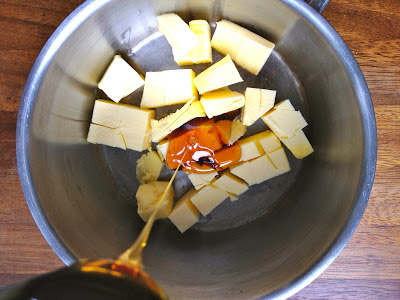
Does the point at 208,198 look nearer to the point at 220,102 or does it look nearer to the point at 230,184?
the point at 230,184

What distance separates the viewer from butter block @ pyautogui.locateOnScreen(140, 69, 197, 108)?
3.10ft

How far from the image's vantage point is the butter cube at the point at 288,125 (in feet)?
3.14

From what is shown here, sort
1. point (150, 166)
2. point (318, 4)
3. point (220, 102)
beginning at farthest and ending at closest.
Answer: point (150, 166)
point (220, 102)
point (318, 4)

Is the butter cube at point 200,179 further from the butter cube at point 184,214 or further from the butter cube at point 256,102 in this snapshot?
the butter cube at point 256,102

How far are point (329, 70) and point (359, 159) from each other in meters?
0.24

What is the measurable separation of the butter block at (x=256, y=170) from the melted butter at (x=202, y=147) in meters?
0.03

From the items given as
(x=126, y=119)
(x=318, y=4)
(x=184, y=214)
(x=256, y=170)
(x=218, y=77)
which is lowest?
(x=184, y=214)

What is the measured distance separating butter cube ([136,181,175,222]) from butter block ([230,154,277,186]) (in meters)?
0.21

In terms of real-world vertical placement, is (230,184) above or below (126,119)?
below

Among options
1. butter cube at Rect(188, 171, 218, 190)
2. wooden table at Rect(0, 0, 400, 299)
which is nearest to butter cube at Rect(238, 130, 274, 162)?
butter cube at Rect(188, 171, 218, 190)

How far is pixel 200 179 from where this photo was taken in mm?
988

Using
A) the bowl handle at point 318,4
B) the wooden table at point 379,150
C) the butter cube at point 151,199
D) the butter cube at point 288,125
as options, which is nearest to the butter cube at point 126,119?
the butter cube at point 151,199

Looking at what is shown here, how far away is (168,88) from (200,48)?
0.14 metres

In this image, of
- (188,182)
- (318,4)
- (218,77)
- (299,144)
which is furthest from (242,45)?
(188,182)
